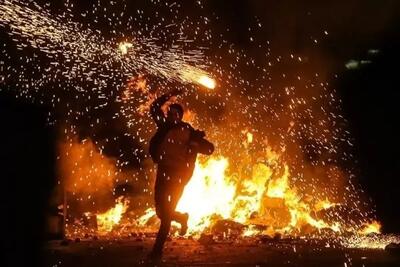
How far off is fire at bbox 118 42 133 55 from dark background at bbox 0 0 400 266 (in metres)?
2.69

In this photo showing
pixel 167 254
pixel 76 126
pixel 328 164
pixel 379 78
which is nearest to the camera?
pixel 167 254

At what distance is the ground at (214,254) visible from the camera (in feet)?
22.9

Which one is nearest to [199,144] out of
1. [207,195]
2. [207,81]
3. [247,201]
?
[247,201]

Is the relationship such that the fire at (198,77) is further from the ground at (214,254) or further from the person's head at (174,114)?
the person's head at (174,114)

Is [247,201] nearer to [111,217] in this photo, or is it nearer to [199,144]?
[111,217]

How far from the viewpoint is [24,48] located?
14.3m

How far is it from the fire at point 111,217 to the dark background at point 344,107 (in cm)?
218

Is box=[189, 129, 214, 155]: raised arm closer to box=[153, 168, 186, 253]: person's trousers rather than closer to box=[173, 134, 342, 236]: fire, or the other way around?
box=[153, 168, 186, 253]: person's trousers

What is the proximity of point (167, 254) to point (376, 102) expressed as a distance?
1163 centimetres

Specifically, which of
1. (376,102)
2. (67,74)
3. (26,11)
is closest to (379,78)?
(376,102)

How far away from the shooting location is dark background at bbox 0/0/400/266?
9.30 metres

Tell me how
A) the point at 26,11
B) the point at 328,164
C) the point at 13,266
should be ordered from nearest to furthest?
the point at 13,266, the point at 26,11, the point at 328,164

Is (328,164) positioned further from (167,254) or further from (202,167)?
(167,254)

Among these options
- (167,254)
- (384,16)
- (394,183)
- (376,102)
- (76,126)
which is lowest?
(167,254)
